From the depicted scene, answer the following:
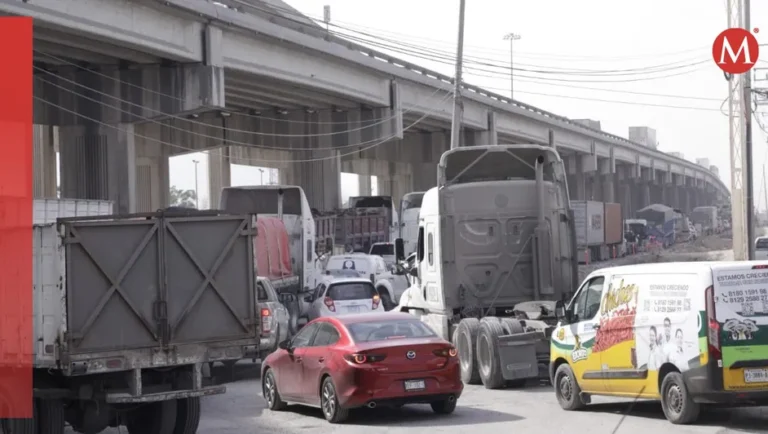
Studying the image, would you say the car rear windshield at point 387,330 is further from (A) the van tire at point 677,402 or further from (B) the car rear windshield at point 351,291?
(B) the car rear windshield at point 351,291

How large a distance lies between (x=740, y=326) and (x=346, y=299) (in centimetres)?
1575

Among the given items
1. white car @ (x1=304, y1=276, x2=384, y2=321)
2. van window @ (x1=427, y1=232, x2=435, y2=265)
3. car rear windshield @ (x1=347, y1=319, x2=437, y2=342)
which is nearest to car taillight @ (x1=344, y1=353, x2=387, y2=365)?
car rear windshield @ (x1=347, y1=319, x2=437, y2=342)

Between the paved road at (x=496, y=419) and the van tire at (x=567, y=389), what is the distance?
0.16 m

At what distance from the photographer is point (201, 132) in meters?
61.0

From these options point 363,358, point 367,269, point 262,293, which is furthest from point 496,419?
point 367,269

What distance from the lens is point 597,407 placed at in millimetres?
16641

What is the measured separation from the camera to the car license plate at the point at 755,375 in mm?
13250

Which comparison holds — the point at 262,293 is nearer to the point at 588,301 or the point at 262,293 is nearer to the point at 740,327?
the point at 588,301

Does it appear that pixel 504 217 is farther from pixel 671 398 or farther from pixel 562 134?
pixel 562 134

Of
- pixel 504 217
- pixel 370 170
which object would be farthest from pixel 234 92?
pixel 370 170

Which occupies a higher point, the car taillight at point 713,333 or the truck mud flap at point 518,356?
the car taillight at point 713,333

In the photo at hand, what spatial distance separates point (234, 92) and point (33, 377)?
3827 cm

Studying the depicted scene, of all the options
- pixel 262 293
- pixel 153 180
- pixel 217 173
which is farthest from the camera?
pixel 217 173

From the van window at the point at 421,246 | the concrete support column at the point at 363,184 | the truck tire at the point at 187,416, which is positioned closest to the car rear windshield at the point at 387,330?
the truck tire at the point at 187,416
